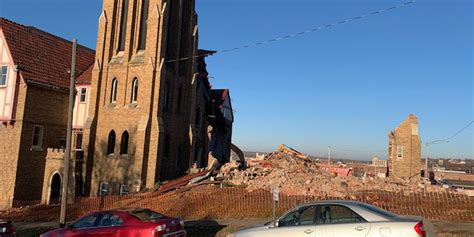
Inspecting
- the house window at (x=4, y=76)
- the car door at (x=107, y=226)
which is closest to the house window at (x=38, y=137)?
the house window at (x=4, y=76)

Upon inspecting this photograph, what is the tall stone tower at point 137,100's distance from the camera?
1063 inches

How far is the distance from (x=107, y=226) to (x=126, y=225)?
64cm

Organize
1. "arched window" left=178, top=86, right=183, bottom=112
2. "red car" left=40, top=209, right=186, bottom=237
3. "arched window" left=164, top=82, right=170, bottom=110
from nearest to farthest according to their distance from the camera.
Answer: "red car" left=40, top=209, right=186, bottom=237 → "arched window" left=164, top=82, right=170, bottom=110 → "arched window" left=178, top=86, right=183, bottom=112

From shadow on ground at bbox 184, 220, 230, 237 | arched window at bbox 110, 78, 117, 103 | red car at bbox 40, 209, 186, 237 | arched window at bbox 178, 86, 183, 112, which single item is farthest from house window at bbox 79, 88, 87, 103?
red car at bbox 40, 209, 186, 237

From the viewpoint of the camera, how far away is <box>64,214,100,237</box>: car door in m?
11.1

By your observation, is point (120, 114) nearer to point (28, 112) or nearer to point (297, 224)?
point (28, 112)

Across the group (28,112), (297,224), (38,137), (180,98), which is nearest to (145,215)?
(297,224)

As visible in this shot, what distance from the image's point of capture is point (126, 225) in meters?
10.6

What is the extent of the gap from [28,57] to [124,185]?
11.6m

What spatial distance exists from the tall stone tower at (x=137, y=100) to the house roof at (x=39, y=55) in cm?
383

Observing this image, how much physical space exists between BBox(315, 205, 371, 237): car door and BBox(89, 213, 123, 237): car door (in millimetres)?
4995

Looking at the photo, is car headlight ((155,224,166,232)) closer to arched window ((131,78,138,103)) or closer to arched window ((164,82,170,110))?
arched window ((131,78,138,103))

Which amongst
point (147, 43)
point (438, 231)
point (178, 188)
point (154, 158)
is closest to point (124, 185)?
point (154, 158)

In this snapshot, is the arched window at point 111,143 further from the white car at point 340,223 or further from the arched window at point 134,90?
the white car at point 340,223
